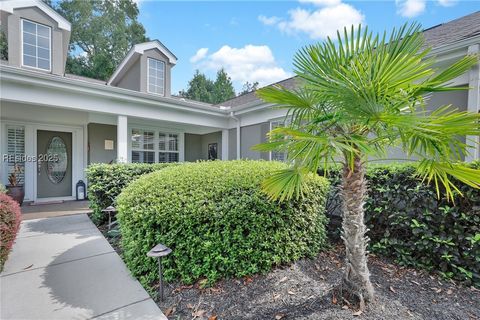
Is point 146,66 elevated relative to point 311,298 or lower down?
elevated

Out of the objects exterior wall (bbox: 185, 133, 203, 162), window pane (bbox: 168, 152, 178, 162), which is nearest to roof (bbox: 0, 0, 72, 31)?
window pane (bbox: 168, 152, 178, 162)

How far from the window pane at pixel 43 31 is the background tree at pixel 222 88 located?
2408 centimetres

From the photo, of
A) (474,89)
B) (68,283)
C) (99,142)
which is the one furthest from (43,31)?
(474,89)

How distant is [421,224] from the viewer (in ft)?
10.1

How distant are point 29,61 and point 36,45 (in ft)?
1.74

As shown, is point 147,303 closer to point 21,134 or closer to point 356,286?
point 356,286

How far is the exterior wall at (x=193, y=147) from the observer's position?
11.5 meters

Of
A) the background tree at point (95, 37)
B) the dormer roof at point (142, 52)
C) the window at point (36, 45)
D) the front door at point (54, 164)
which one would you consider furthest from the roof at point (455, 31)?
the background tree at point (95, 37)

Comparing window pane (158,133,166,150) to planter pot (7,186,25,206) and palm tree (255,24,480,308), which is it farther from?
palm tree (255,24,480,308)

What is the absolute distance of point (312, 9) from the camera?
6098 millimetres

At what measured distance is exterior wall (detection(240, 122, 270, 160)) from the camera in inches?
329

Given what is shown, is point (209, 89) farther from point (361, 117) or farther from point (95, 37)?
point (361, 117)

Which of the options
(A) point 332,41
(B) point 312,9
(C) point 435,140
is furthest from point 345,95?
(B) point 312,9

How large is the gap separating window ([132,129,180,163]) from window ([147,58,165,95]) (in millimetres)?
1730
